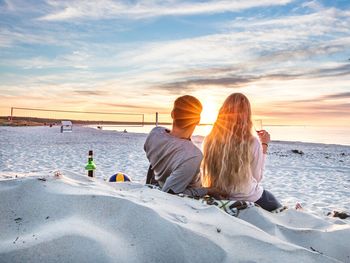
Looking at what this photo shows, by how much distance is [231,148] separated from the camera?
11.8ft

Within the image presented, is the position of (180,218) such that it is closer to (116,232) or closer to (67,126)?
(116,232)

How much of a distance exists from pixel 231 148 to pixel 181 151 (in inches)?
19.7

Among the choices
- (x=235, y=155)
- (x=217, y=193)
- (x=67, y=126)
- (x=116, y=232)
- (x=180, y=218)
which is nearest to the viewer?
(x=116, y=232)

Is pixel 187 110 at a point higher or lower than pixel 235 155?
higher

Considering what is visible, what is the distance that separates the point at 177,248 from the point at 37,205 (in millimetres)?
925

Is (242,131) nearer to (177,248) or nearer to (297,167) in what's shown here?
(177,248)

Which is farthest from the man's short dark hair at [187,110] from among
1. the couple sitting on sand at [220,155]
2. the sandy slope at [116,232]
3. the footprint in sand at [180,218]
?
the footprint in sand at [180,218]

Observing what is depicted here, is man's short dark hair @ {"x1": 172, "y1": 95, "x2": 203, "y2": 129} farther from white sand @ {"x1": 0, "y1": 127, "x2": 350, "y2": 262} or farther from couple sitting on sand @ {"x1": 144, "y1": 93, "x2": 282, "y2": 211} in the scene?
white sand @ {"x1": 0, "y1": 127, "x2": 350, "y2": 262}

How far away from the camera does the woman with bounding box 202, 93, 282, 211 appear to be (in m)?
3.62

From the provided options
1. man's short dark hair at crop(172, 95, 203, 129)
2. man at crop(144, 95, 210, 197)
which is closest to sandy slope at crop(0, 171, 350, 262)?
man at crop(144, 95, 210, 197)

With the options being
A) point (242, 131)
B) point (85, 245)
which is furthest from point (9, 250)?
point (242, 131)

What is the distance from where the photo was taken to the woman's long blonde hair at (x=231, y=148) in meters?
3.62

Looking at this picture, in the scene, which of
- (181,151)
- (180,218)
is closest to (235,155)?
(181,151)

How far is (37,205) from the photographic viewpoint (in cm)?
230
